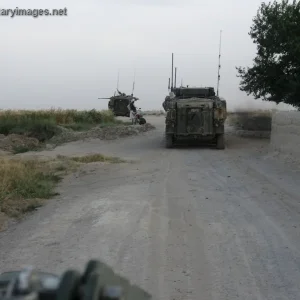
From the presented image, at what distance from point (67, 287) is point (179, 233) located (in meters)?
5.30

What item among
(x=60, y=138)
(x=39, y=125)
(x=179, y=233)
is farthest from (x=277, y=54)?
(x=179, y=233)

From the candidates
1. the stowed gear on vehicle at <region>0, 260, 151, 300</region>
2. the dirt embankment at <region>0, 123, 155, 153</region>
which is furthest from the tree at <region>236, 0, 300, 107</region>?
the stowed gear on vehicle at <region>0, 260, 151, 300</region>

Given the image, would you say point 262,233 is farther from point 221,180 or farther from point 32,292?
point 32,292

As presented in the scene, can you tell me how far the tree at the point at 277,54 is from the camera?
21.2 meters

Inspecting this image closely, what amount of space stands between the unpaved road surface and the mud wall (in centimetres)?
312

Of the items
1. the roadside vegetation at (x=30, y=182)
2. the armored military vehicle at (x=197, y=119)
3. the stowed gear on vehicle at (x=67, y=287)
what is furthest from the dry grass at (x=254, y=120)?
the stowed gear on vehicle at (x=67, y=287)

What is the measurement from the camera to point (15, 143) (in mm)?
23828

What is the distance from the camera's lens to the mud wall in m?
15.3

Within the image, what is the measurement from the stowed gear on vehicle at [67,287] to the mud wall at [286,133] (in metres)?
14.0

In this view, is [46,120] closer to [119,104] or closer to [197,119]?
[119,104]

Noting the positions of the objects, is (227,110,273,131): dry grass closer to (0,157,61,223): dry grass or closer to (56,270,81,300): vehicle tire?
(0,157,61,223): dry grass

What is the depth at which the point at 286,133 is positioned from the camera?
53.2 ft

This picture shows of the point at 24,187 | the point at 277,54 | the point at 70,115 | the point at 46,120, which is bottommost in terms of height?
the point at 24,187

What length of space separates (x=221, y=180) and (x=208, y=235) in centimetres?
501
